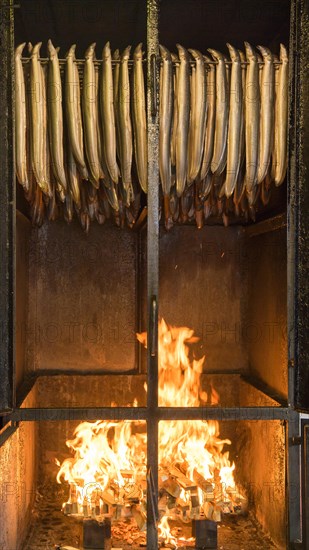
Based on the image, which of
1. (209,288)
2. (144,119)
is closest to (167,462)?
(209,288)

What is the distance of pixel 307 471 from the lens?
327 cm

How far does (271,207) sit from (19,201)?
5.99 ft

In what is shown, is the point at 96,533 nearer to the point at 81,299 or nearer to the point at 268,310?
the point at 81,299

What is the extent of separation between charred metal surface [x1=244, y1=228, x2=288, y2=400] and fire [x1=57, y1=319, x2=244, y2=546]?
529 millimetres

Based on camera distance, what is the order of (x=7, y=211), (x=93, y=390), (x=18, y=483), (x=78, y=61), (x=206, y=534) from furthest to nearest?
(x=93, y=390)
(x=206, y=534)
(x=18, y=483)
(x=78, y=61)
(x=7, y=211)

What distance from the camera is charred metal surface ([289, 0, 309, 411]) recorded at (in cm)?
331

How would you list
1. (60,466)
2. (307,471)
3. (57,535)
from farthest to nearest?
(60,466) < (57,535) < (307,471)

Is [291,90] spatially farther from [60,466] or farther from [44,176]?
[60,466]

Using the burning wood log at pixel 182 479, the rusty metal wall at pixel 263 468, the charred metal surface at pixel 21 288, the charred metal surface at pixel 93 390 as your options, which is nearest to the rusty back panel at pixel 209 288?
the charred metal surface at pixel 93 390

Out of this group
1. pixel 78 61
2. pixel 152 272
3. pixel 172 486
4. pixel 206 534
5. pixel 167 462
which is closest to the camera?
pixel 152 272

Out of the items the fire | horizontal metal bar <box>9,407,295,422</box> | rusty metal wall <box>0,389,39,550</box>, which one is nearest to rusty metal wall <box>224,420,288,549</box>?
the fire

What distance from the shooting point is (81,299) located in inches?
194

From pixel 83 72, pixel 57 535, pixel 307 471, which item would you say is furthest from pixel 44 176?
pixel 57 535

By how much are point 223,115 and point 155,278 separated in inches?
40.2
